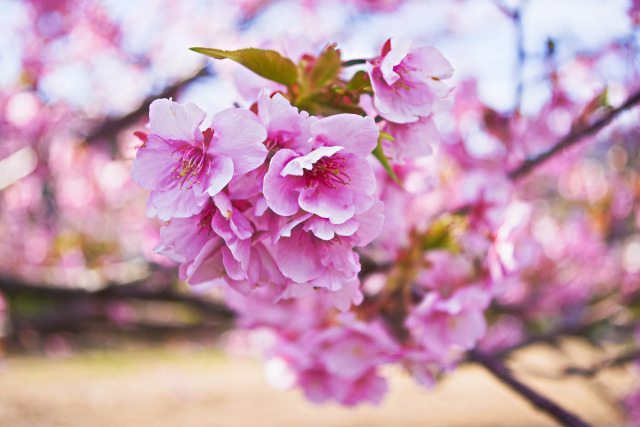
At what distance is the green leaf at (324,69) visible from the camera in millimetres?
636

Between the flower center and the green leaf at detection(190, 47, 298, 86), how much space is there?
0.16 metres

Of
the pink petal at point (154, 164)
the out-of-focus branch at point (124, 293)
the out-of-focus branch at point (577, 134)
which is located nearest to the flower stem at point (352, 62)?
the pink petal at point (154, 164)

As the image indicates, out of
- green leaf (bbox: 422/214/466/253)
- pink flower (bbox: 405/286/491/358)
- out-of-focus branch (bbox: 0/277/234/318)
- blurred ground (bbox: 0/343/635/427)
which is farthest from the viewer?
blurred ground (bbox: 0/343/635/427)

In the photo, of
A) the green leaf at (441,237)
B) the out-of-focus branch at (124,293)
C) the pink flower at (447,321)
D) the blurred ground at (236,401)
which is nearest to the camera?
the pink flower at (447,321)

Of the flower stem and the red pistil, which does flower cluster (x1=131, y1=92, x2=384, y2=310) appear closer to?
the red pistil

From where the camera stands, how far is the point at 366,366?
3.32 feet

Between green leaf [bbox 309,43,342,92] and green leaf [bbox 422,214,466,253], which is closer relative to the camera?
green leaf [bbox 309,43,342,92]

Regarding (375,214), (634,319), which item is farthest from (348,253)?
(634,319)

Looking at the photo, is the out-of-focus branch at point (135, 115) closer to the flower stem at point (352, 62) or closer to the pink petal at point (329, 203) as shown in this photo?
the flower stem at point (352, 62)

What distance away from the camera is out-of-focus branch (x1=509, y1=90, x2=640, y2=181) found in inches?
37.6

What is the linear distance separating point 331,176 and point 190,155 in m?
0.18

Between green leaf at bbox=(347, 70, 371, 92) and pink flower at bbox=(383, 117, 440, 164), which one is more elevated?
green leaf at bbox=(347, 70, 371, 92)

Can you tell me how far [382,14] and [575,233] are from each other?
2.13 meters

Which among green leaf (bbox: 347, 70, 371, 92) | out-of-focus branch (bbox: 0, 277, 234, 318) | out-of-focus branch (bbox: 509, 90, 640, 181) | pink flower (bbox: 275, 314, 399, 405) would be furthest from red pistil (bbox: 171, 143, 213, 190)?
out-of-focus branch (bbox: 0, 277, 234, 318)
